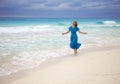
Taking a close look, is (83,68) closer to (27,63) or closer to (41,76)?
(41,76)

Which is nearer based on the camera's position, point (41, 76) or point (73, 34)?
point (41, 76)

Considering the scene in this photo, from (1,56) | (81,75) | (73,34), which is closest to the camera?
(81,75)

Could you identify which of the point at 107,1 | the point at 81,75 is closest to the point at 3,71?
the point at 81,75

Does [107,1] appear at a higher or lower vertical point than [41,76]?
higher

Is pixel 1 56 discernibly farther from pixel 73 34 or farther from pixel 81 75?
pixel 81 75

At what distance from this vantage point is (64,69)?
3.15 meters

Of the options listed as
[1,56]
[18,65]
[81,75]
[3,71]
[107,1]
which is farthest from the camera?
[107,1]

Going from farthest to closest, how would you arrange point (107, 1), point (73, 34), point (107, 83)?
1. point (107, 1)
2. point (73, 34)
3. point (107, 83)

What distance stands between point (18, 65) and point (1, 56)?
0.75 m

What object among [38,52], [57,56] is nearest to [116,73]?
[57,56]

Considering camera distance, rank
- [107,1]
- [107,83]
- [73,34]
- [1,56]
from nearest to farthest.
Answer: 1. [107,83]
2. [1,56]
3. [73,34]
4. [107,1]

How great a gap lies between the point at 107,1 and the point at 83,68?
331 inches

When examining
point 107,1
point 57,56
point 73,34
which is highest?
point 107,1

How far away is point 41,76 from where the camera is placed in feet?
9.34
